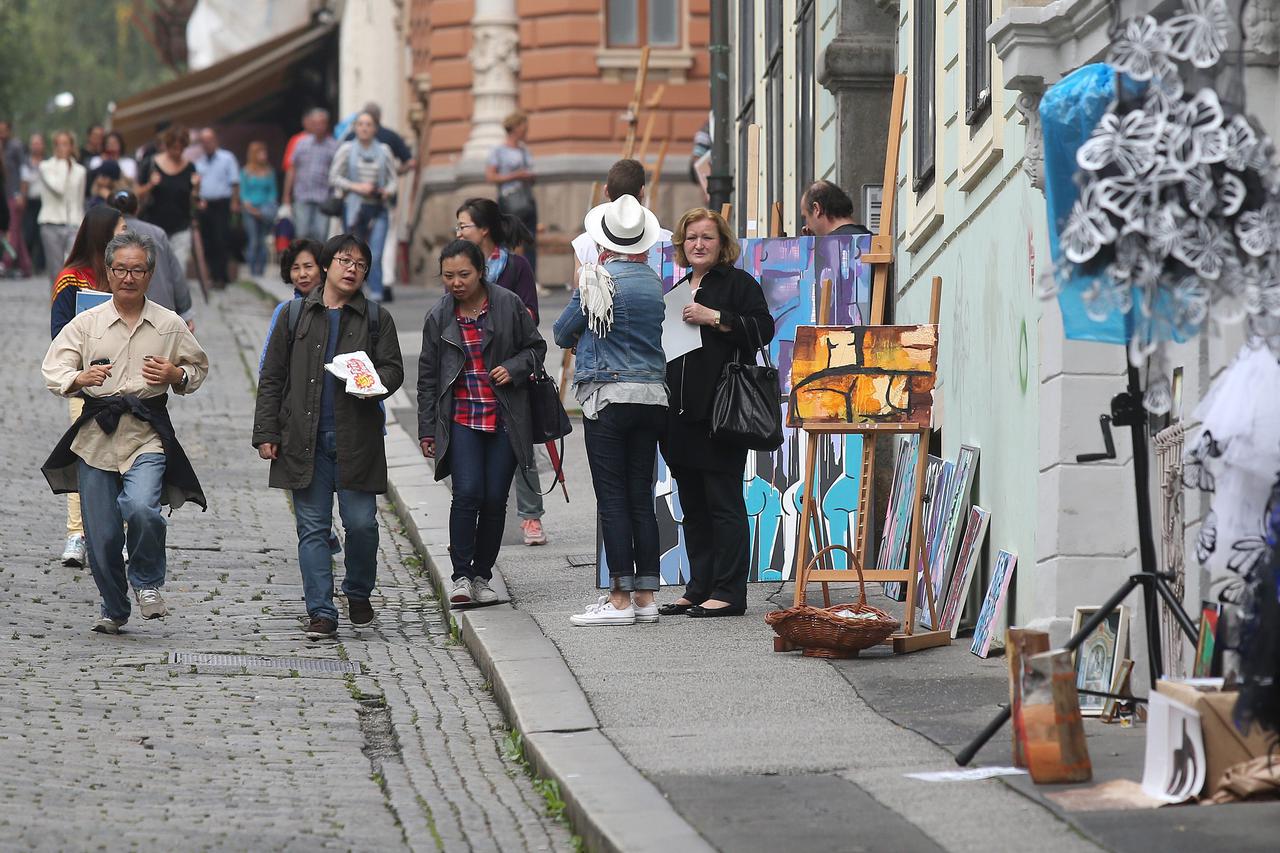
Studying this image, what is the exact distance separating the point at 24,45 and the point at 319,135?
38497 millimetres

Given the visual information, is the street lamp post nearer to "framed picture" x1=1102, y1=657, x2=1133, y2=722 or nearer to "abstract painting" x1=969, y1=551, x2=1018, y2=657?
"abstract painting" x1=969, y1=551, x2=1018, y2=657

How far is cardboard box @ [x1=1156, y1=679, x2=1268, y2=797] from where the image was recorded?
6992 mm

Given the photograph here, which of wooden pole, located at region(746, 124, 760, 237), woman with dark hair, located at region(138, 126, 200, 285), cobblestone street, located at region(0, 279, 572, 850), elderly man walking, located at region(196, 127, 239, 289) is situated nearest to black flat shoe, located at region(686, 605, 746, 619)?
cobblestone street, located at region(0, 279, 572, 850)

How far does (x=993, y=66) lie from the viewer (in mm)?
10664

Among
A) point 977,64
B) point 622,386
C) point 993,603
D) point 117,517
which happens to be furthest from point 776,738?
point 977,64

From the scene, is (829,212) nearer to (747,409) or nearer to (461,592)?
(747,409)

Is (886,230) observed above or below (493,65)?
below

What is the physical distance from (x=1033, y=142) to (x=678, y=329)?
255 centimetres

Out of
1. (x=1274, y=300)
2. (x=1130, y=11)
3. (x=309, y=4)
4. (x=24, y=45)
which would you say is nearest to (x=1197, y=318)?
(x=1274, y=300)

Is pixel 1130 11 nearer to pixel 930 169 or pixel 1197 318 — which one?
pixel 1197 318

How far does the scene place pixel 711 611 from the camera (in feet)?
37.1

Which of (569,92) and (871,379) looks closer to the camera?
(871,379)

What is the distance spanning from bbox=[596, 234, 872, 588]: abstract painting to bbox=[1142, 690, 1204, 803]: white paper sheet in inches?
197

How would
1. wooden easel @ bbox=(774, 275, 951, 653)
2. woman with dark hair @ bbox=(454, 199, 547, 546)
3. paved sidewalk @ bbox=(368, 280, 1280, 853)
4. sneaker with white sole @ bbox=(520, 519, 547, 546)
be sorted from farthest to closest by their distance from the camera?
sneaker with white sole @ bbox=(520, 519, 547, 546), woman with dark hair @ bbox=(454, 199, 547, 546), wooden easel @ bbox=(774, 275, 951, 653), paved sidewalk @ bbox=(368, 280, 1280, 853)
